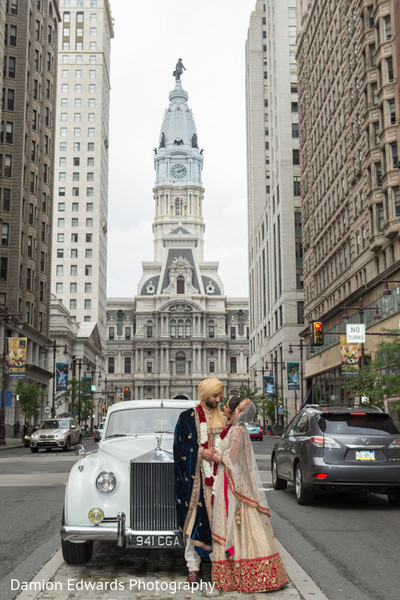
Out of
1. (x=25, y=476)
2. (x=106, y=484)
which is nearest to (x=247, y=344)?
(x=25, y=476)

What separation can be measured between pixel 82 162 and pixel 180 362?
1673 inches

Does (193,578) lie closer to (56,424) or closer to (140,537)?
(140,537)

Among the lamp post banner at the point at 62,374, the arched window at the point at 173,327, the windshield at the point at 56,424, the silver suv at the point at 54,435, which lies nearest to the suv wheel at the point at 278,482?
the silver suv at the point at 54,435

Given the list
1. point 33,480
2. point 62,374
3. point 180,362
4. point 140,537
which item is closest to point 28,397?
point 62,374

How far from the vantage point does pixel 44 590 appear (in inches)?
253

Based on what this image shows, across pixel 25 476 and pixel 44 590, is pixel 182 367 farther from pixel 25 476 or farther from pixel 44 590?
pixel 44 590

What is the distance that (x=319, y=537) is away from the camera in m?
9.48

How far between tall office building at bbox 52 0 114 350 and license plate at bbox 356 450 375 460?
326 ft

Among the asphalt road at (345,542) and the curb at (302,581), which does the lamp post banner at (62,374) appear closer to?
the asphalt road at (345,542)

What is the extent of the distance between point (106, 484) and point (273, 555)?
6.01 ft

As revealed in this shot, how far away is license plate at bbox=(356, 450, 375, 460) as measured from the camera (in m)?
12.1

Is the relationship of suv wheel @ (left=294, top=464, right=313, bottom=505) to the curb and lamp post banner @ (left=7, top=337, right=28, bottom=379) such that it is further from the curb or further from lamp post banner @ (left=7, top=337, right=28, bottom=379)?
lamp post banner @ (left=7, top=337, right=28, bottom=379)

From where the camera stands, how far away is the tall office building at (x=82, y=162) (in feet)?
364

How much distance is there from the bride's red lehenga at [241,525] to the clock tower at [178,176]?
158 metres
